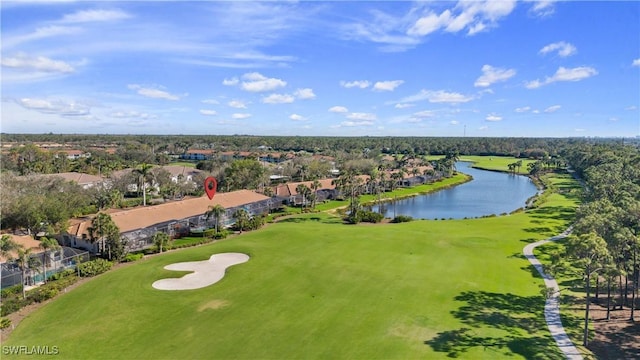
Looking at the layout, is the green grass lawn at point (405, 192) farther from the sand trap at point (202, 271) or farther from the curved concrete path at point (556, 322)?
the curved concrete path at point (556, 322)

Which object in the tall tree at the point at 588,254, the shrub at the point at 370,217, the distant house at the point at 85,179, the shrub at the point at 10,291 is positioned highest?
the tall tree at the point at 588,254

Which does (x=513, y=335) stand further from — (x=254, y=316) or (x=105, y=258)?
(x=105, y=258)

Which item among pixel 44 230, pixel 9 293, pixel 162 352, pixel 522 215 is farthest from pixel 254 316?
pixel 522 215

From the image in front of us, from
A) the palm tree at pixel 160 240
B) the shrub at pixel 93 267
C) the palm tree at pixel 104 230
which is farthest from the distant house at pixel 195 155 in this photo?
the shrub at pixel 93 267

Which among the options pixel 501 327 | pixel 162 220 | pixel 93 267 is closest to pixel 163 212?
pixel 162 220

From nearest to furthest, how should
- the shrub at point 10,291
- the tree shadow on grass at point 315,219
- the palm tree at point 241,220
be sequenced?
the shrub at point 10,291 → the palm tree at point 241,220 → the tree shadow on grass at point 315,219

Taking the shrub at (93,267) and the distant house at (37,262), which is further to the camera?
the shrub at (93,267)
